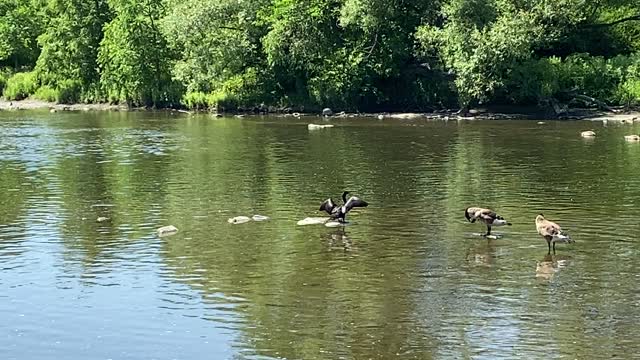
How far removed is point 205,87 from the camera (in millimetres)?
81500

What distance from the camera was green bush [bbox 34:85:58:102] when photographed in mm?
98062

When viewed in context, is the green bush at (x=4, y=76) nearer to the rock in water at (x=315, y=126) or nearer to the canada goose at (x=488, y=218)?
the rock in water at (x=315, y=126)

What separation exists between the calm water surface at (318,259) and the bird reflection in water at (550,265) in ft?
0.22

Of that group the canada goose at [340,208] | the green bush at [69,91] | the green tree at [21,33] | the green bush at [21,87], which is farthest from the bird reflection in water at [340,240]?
the green tree at [21,33]

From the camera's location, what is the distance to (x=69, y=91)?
320 feet

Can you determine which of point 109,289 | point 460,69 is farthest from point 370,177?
point 460,69

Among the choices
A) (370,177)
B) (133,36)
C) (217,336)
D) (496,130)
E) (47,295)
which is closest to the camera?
(217,336)

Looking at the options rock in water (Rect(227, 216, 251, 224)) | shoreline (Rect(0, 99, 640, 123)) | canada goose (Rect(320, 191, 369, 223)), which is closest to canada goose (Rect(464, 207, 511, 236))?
canada goose (Rect(320, 191, 369, 223))

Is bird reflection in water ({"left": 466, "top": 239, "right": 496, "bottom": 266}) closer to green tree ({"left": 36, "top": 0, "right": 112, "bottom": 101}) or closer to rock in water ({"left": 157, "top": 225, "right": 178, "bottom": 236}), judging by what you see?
rock in water ({"left": 157, "top": 225, "right": 178, "bottom": 236})

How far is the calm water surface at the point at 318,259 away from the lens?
17328mm

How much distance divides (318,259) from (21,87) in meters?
85.5

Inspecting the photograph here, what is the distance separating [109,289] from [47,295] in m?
1.32

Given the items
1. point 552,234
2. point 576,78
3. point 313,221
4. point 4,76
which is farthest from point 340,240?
Answer: point 4,76

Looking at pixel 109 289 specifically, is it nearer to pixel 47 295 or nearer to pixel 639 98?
pixel 47 295
